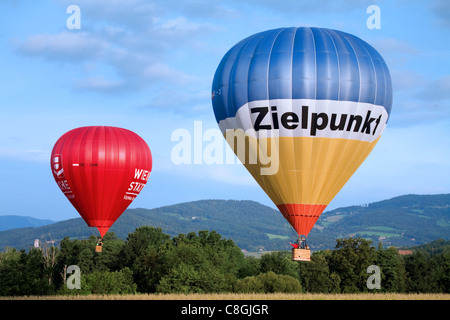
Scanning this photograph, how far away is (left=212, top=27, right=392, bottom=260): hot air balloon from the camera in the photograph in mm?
33531

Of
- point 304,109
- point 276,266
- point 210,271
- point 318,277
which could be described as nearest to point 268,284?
point 210,271

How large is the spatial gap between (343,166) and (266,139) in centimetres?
434

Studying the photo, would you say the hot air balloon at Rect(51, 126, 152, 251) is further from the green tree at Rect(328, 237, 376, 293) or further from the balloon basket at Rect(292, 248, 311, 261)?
the green tree at Rect(328, 237, 376, 293)

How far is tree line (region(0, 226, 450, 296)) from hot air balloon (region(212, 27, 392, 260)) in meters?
31.6

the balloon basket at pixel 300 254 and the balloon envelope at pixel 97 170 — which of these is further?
the balloon envelope at pixel 97 170

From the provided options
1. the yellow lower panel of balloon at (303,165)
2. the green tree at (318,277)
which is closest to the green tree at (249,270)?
the green tree at (318,277)

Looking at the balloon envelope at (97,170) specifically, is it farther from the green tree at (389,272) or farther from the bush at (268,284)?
the green tree at (389,272)

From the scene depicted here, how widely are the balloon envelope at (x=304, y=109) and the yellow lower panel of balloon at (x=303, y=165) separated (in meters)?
0.05

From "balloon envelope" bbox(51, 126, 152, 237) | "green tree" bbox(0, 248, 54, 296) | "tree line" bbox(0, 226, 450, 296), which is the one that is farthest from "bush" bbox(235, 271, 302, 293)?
"balloon envelope" bbox(51, 126, 152, 237)

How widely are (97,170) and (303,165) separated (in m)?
17.7

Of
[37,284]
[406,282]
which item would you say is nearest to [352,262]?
[406,282]

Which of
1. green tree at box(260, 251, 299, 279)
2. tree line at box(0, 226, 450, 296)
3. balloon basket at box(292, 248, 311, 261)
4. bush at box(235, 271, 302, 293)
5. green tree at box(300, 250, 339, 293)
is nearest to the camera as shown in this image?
balloon basket at box(292, 248, 311, 261)

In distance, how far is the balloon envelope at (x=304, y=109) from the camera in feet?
110

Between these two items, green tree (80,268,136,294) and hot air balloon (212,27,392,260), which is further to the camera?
green tree (80,268,136,294)
